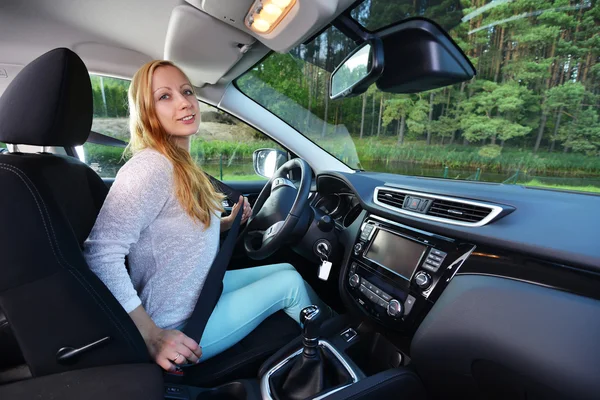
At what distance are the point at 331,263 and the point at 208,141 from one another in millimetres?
1486

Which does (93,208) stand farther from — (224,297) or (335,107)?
(335,107)

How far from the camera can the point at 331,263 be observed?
5.78ft

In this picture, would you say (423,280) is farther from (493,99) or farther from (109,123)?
(109,123)

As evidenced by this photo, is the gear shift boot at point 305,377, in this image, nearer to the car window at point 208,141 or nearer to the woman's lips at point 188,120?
the woman's lips at point 188,120

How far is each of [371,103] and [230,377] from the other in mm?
1539

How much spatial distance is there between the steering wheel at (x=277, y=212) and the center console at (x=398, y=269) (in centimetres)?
33

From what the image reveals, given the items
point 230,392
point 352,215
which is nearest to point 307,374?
point 230,392

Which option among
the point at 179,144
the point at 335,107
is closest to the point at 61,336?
the point at 179,144

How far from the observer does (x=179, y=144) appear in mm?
1390

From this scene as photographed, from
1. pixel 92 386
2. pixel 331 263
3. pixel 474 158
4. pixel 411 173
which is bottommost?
pixel 92 386

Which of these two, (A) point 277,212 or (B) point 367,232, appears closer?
(B) point 367,232

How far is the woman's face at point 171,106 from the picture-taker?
133cm

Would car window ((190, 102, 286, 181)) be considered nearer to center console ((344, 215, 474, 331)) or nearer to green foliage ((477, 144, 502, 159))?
center console ((344, 215, 474, 331))

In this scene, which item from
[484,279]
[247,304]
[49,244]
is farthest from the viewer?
[247,304]
